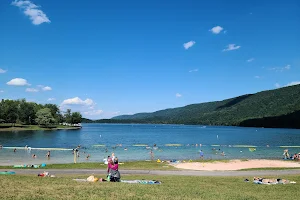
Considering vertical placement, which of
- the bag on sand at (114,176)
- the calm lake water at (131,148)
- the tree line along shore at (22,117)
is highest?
the tree line along shore at (22,117)

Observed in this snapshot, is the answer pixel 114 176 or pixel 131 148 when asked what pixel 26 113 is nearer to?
pixel 131 148

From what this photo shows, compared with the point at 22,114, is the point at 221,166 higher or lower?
lower

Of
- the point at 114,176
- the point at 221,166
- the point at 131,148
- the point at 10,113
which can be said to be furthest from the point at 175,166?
the point at 10,113

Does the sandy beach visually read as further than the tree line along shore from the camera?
No

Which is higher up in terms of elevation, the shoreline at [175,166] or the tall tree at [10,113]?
the tall tree at [10,113]

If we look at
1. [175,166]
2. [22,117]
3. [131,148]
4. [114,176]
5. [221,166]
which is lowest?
[131,148]

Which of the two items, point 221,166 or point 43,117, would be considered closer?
point 221,166

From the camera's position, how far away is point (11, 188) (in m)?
15.4

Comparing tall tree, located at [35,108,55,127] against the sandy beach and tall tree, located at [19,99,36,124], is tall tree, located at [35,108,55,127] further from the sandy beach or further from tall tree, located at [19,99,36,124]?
the sandy beach

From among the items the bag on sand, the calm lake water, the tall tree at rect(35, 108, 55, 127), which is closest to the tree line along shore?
the tall tree at rect(35, 108, 55, 127)

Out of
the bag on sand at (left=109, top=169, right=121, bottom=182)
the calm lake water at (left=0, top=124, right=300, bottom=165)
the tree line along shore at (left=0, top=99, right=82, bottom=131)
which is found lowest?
the calm lake water at (left=0, top=124, right=300, bottom=165)

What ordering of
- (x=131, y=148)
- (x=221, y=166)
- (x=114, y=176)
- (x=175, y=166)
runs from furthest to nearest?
(x=131, y=148), (x=221, y=166), (x=175, y=166), (x=114, y=176)

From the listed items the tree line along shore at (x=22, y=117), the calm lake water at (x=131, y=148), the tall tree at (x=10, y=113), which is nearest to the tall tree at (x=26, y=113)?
the tree line along shore at (x=22, y=117)

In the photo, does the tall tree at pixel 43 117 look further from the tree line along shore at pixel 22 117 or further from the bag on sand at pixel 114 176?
the bag on sand at pixel 114 176
